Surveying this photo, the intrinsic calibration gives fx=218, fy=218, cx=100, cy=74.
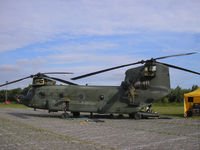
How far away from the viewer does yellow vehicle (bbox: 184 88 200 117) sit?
20.7m

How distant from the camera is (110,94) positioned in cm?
1912

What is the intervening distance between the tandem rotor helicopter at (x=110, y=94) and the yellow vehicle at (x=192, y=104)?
14.5ft

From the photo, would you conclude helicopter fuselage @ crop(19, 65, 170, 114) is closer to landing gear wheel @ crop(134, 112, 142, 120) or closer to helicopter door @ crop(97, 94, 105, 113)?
helicopter door @ crop(97, 94, 105, 113)

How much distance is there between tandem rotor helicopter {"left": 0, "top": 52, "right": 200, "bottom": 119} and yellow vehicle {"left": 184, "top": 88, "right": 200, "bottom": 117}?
14.5 ft

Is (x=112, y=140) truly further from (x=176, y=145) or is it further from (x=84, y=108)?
(x=84, y=108)

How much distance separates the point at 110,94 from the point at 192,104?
8237 mm

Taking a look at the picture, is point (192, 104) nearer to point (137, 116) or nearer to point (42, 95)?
point (137, 116)

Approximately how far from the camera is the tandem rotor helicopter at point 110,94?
17906 millimetres

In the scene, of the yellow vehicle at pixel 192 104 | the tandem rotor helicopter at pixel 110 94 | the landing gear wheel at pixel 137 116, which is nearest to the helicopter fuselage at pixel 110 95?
the tandem rotor helicopter at pixel 110 94

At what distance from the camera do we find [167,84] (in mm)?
17922

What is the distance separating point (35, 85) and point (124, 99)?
342 inches

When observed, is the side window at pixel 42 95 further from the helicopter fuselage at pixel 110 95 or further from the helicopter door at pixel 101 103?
the helicopter door at pixel 101 103

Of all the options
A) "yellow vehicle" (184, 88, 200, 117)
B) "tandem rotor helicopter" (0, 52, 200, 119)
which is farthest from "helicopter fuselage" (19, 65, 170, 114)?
"yellow vehicle" (184, 88, 200, 117)

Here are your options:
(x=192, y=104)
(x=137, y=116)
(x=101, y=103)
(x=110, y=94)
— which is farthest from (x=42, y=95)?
(x=192, y=104)
